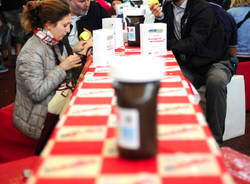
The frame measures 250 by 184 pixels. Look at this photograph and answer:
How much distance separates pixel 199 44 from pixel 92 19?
3.30 feet

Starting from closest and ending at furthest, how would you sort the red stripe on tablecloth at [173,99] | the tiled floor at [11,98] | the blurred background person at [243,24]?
1. the red stripe on tablecloth at [173,99]
2. the tiled floor at [11,98]
3. the blurred background person at [243,24]

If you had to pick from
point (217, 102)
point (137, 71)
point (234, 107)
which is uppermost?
point (137, 71)

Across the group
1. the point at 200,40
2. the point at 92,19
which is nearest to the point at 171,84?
the point at 200,40

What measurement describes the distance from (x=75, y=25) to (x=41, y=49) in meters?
0.98

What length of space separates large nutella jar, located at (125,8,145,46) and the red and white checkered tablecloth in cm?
127

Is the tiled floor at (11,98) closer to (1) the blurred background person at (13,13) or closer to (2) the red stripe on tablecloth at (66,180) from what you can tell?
(1) the blurred background person at (13,13)

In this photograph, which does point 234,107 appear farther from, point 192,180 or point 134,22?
point 192,180

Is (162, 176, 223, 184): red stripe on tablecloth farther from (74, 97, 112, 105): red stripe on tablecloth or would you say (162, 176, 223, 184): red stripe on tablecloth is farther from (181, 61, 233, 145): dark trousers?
(181, 61, 233, 145): dark trousers

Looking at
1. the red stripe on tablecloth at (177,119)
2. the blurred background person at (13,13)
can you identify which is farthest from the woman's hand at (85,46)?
the blurred background person at (13,13)

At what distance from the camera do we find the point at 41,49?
197 centimetres

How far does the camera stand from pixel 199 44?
8.54ft

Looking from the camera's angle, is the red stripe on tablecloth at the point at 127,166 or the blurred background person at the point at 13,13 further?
the blurred background person at the point at 13,13

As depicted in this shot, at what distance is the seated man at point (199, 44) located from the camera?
2.54 m

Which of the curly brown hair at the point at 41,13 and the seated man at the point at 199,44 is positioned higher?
the curly brown hair at the point at 41,13
